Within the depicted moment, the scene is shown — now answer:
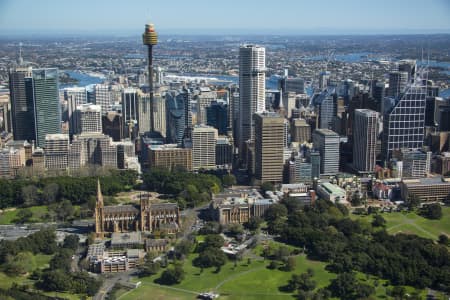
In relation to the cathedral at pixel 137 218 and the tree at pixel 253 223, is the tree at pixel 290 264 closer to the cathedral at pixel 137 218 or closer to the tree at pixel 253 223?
the tree at pixel 253 223

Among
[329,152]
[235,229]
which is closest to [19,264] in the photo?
[235,229]

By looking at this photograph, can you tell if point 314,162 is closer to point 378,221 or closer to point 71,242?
point 378,221

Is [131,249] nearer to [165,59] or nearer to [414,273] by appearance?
[414,273]

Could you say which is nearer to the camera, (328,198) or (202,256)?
(202,256)

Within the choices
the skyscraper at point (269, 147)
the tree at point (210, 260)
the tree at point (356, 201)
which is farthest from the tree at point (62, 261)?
the tree at point (356, 201)

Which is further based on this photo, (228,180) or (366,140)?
(366,140)

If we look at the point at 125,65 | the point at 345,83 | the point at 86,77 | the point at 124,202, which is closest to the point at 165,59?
the point at 125,65

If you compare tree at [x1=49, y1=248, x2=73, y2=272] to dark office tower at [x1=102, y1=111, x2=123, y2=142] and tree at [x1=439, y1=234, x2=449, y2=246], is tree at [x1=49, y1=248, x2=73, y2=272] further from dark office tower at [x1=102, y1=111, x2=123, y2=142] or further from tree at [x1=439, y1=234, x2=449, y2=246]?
dark office tower at [x1=102, y1=111, x2=123, y2=142]
